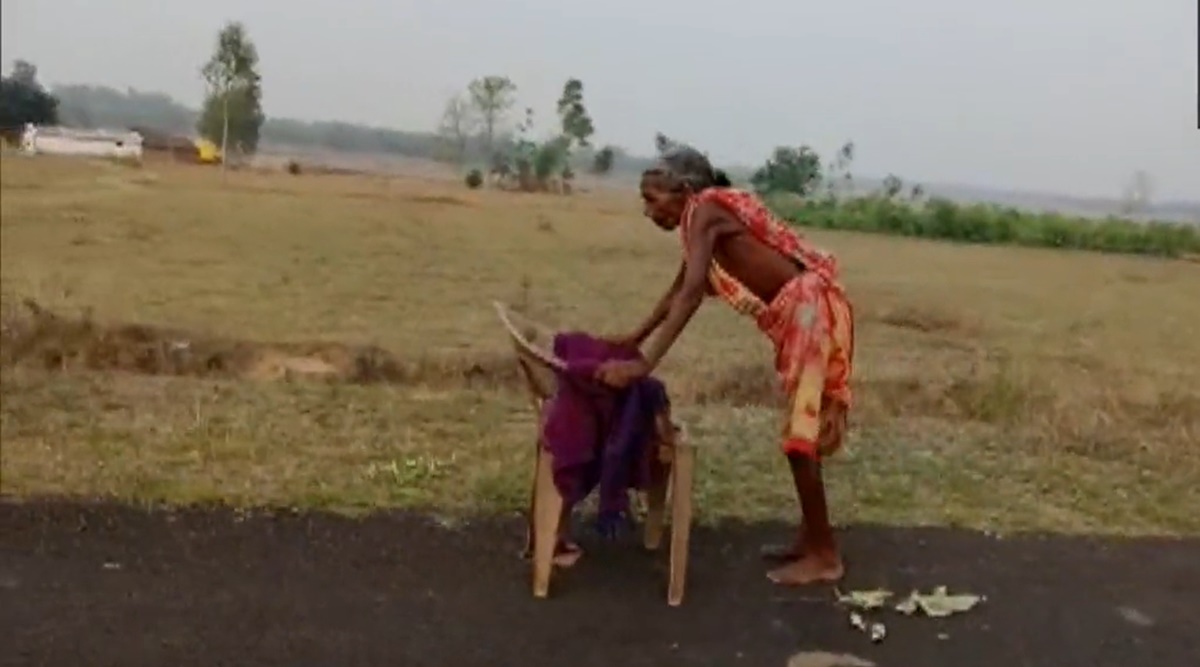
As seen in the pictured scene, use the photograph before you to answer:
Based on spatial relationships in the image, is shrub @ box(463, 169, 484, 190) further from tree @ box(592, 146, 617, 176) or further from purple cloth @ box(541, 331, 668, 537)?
purple cloth @ box(541, 331, 668, 537)

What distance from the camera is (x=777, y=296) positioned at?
4277 mm

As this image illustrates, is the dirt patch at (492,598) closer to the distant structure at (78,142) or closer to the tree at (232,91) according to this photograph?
the distant structure at (78,142)

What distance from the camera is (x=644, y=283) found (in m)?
15.1

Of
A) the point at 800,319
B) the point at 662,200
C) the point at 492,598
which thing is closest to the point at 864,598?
the point at 800,319

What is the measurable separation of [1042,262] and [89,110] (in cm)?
811

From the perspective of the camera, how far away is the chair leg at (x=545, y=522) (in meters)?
4.12

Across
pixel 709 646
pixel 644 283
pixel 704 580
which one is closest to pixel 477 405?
pixel 704 580

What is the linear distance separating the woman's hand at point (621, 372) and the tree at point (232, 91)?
4.97m

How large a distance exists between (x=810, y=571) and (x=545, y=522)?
0.85m

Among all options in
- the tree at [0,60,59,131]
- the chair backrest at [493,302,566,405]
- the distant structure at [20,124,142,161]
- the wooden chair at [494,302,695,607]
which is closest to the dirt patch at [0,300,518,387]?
the distant structure at [20,124,142,161]

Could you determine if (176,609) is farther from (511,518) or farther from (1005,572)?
(1005,572)

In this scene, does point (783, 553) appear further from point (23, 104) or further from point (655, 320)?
point (23, 104)

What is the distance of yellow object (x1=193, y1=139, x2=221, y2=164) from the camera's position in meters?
8.86

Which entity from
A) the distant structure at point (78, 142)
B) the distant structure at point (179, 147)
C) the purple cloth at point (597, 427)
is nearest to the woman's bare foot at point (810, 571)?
the purple cloth at point (597, 427)
